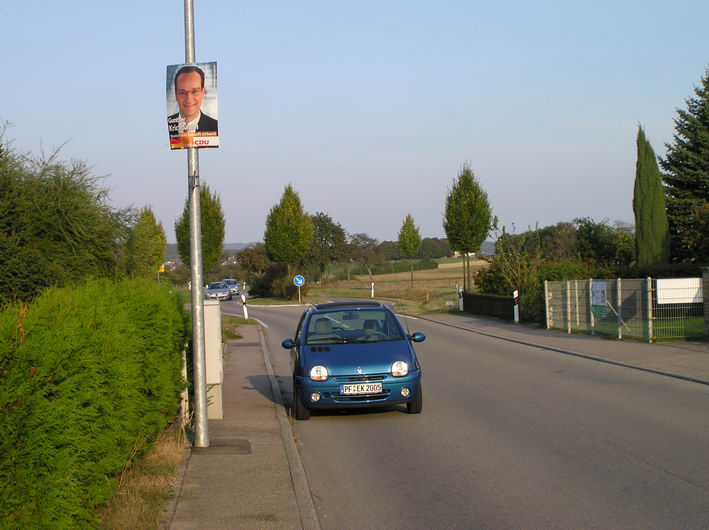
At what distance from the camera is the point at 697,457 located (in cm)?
780

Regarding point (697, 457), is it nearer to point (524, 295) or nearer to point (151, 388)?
point (151, 388)

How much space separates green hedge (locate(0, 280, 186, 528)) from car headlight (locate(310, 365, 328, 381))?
3.55 metres

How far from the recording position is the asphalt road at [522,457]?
623 cm

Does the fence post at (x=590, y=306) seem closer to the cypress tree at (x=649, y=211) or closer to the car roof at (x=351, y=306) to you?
the car roof at (x=351, y=306)

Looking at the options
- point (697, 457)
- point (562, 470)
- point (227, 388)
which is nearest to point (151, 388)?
point (562, 470)

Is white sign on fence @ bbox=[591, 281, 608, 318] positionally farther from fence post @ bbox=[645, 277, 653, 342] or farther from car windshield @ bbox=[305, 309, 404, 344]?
car windshield @ bbox=[305, 309, 404, 344]

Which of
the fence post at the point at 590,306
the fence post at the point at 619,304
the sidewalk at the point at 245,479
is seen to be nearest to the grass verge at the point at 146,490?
the sidewalk at the point at 245,479

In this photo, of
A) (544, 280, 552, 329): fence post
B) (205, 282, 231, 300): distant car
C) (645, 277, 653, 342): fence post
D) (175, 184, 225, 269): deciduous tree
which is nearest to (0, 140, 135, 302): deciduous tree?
(645, 277, 653, 342): fence post

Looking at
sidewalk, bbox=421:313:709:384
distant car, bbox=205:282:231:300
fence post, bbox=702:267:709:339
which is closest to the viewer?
sidewalk, bbox=421:313:709:384

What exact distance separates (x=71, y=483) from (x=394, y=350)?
21.7ft

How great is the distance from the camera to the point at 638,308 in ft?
65.2

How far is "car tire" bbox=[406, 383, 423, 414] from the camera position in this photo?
1082 centimetres

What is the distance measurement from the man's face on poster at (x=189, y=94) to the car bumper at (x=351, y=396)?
12.8ft

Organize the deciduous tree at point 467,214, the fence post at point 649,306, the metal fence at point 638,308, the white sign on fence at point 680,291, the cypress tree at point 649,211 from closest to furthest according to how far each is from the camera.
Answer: the white sign on fence at point 680,291
the metal fence at point 638,308
the fence post at point 649,306
the cypress tree at point 649,211
the deciduous tree at point 467,214
